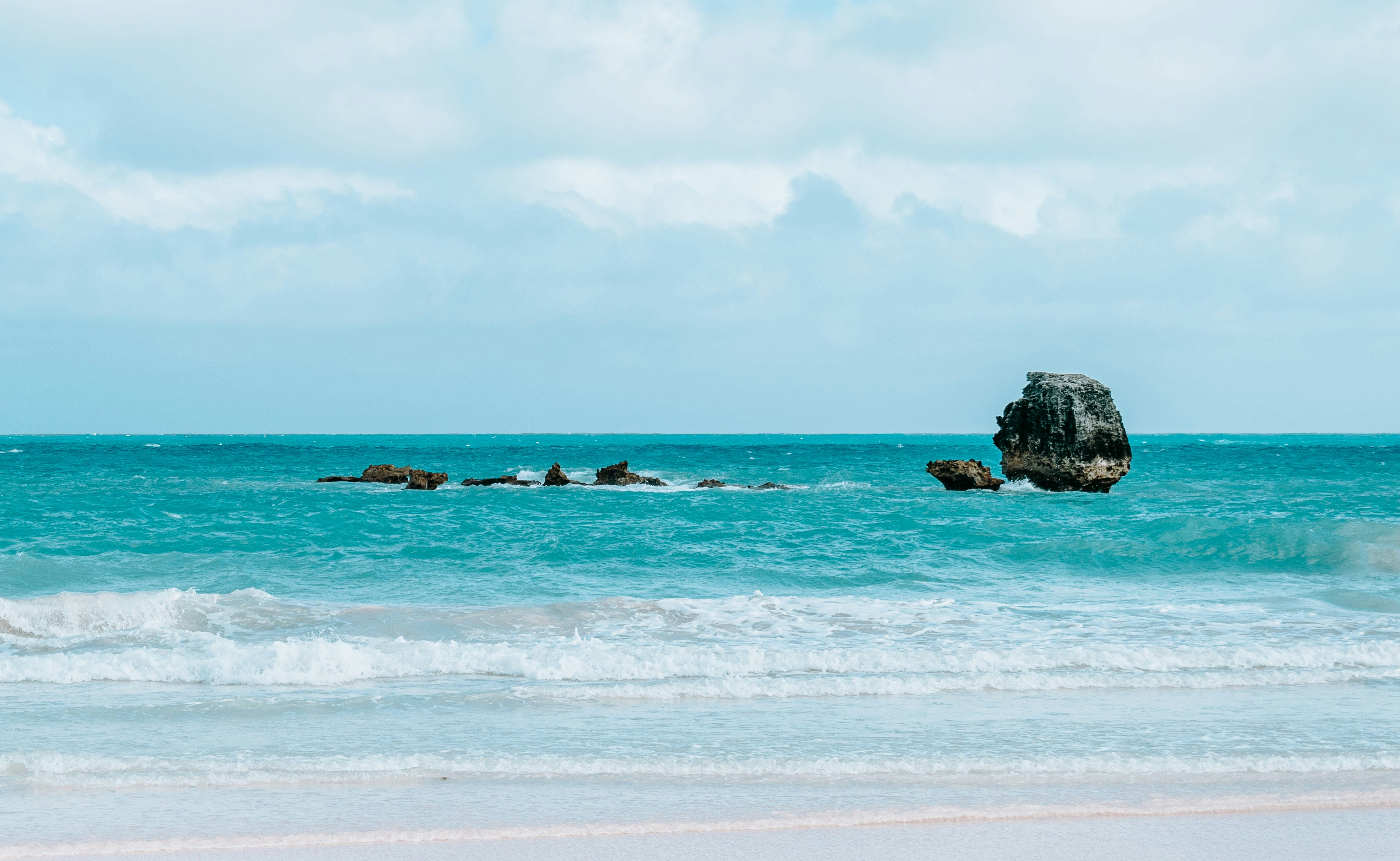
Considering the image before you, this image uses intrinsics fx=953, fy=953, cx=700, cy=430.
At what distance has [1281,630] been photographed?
12.1 meters

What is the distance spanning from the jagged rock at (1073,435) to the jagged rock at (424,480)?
23.2 meters

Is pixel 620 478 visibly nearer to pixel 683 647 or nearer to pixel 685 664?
pixel 683 647

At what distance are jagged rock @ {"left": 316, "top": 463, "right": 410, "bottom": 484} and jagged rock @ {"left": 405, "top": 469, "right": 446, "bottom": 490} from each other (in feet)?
3.25

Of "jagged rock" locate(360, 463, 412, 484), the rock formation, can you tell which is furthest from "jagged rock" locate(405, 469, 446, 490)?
the rock formation

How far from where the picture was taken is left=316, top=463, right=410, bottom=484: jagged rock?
42125 millimetres

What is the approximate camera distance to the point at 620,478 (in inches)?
1650

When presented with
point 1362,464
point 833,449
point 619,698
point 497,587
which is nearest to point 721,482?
point 497,587

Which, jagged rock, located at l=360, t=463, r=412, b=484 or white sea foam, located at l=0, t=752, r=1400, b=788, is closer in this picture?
white sea foam, located at l=0, t=752, r=1400, b=788

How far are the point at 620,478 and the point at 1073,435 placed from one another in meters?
18.8

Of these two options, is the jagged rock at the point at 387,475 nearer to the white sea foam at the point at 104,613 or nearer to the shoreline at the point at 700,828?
the white sea foam at the point at 104,613

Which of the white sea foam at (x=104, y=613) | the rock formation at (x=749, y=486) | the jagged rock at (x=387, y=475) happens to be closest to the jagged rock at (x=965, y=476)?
the rock formation at (x=749, y=486)

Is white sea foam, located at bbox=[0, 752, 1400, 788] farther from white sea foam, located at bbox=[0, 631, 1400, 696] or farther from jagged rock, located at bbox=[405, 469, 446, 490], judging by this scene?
jagged rock, located at bbox=[405, 469, 446, 490]

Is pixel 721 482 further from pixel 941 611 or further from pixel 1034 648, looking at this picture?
pixel 1034 648

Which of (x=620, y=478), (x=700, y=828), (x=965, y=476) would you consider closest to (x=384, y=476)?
(x=620, y=478)
